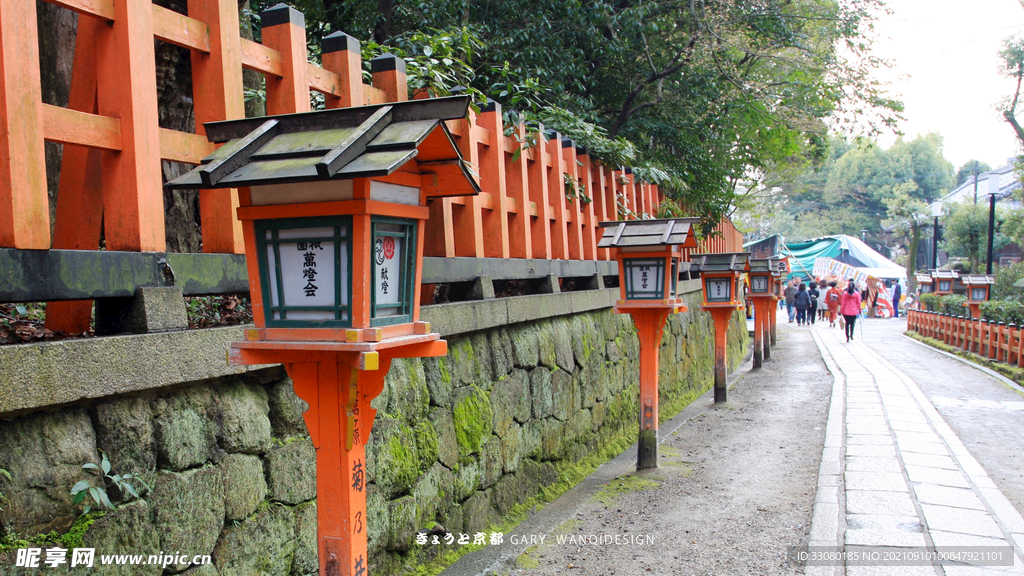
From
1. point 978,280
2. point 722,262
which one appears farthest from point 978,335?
point 722,262

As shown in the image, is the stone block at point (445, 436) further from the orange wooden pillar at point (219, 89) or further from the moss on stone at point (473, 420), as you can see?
the orange wooden pillar at point (219, 89)

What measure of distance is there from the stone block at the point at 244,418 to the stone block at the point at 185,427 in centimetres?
5

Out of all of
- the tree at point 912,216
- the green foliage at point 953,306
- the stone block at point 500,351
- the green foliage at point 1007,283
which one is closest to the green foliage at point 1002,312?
the green foliage at point 953,306

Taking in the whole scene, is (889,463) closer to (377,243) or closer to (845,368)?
(377,243)

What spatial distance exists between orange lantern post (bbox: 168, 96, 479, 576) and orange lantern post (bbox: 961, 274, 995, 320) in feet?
75.0

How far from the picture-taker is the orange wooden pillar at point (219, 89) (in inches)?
116

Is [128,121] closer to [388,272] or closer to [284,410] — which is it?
[388,272]

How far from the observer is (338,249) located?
2195 mm

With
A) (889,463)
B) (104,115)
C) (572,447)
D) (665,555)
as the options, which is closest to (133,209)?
(104,115)

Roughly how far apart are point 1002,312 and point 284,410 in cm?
1958

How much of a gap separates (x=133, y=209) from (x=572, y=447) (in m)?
4.63

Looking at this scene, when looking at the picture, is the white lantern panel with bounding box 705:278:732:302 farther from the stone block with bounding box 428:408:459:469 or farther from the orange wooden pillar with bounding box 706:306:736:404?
the stone block with bounding box 428:408:459:469

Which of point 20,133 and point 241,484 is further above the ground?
point 20,133

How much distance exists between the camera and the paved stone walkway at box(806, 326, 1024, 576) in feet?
15.0
